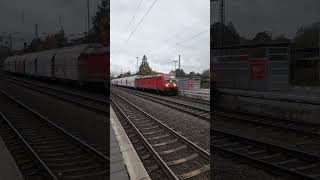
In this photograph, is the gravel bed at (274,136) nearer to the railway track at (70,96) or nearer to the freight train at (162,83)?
the railway track at (70,96)

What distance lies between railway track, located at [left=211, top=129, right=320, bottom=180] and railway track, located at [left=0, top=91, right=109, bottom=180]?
2.87 meters

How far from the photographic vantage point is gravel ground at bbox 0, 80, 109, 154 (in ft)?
24.2

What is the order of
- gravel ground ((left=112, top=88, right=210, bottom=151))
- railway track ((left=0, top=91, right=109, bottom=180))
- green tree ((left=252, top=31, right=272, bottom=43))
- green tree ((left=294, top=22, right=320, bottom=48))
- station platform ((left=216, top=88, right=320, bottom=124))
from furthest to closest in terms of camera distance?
green tree ((left=294, top=22, right=320, bottom=48)) → green tree ((left=252, top=31, right=272, bottom=43)) → station platform ((left=216, top=88, right=320, bottom=124)) → gravel ground ((left=112, top=88, right=210, bottom=151)) → railway track ((left=0, top=91, right=109, bottom=180))

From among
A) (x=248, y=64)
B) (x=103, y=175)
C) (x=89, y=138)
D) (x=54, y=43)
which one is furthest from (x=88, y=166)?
(x=248, y=64)

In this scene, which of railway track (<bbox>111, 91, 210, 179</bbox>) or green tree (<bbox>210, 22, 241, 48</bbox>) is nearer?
railway track (<bbox>111, 91, 210, 179</bbox>)

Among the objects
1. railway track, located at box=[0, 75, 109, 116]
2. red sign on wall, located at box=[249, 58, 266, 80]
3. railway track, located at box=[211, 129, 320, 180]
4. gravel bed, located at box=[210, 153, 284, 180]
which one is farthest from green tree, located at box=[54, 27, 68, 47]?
red sign on wall, located at box=[249, 58, 266, 80]

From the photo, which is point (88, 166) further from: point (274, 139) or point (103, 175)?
point (274, 139)

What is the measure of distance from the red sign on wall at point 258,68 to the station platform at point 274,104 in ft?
3.93

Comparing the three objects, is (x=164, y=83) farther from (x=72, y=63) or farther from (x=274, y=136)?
(x=274, y=136)

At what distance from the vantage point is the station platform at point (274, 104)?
1227 cm

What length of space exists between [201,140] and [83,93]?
12.6 ft

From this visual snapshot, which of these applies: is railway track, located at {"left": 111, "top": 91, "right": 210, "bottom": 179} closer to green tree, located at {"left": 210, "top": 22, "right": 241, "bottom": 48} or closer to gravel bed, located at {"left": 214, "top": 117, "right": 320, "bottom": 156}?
gravel bed, located at {"left": 214, "top": 117, "right": 320, "bottom": 156}

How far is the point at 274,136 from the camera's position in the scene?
9.10 meters

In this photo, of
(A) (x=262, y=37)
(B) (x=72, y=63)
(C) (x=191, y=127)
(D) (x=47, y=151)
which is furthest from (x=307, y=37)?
(D) (x=47, y=151)
